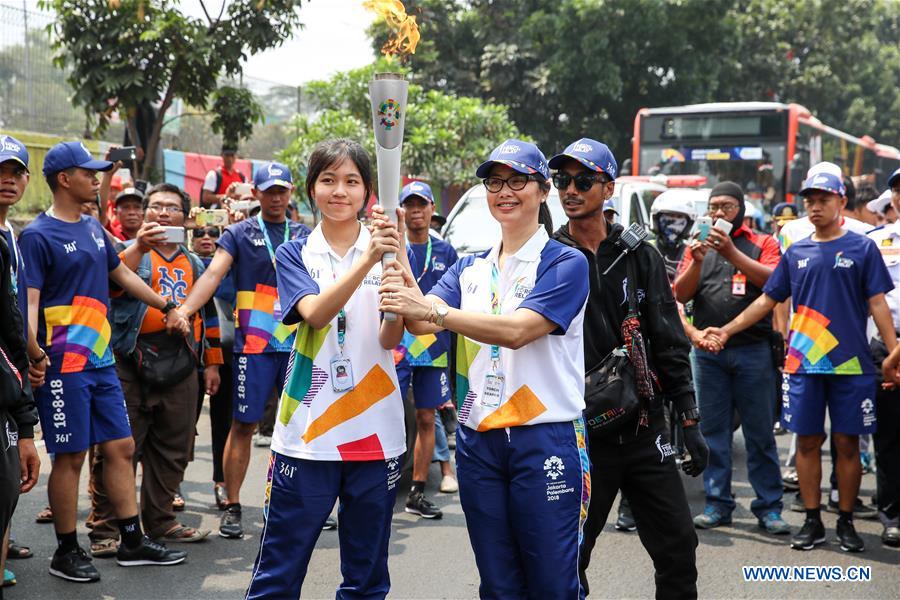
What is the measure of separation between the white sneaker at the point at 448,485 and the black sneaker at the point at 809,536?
238 centimetres

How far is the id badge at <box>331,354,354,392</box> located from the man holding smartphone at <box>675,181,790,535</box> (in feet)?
10.8

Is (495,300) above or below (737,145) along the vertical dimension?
below

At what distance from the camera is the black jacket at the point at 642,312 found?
Answer: 4.29 metres

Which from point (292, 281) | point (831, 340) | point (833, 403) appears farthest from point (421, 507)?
point (292, 281)

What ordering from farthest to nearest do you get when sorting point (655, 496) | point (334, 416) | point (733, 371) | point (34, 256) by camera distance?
point (733, 371) → point (34, 256) → point (655, 496) → point (334, 416)

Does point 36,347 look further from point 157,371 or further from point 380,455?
point 380,455

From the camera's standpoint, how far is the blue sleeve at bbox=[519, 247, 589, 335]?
3.53 meters

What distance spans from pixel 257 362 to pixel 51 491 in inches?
54.8

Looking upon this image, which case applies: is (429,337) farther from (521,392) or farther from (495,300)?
(521,392)

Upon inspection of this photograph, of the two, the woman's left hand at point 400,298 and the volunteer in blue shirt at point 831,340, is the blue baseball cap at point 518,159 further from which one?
the volunteer in blue shirt at point 831,340

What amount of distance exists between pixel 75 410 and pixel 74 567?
2.68 feet

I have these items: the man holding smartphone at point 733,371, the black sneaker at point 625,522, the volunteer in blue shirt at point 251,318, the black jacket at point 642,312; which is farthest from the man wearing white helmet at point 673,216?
the black jacket at point 642,312

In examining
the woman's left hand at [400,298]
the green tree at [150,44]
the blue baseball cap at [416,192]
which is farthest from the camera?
the green tree at [150,44]

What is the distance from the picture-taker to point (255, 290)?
20.6ft
